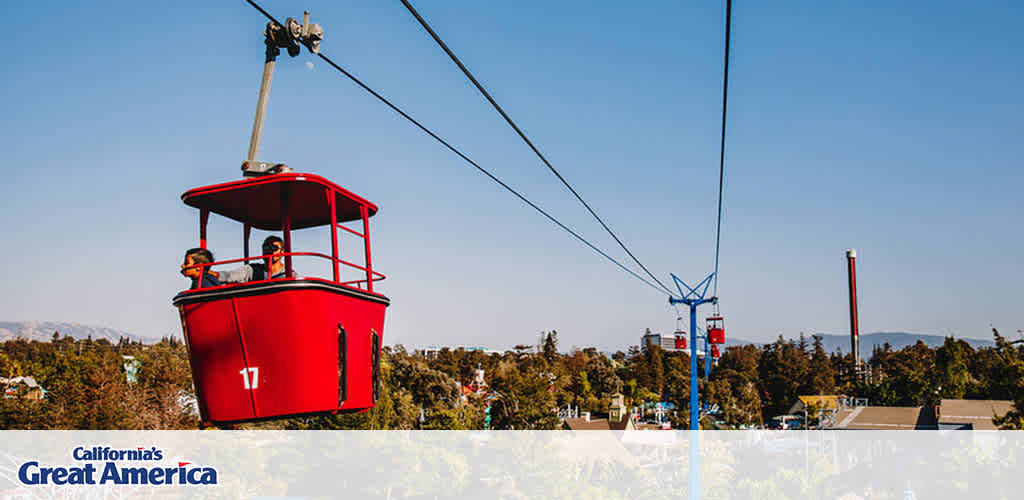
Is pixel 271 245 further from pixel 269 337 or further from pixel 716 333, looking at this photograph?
pixel 716 333

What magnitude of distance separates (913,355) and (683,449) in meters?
60.5

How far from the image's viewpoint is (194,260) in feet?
20.2

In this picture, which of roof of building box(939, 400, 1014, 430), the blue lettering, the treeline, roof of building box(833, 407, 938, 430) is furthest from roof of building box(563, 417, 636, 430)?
the blue lettering

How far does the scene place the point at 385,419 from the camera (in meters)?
60.4

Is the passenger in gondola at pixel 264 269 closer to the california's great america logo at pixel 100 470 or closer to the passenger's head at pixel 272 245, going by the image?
the passenger's head at pixel 272 245

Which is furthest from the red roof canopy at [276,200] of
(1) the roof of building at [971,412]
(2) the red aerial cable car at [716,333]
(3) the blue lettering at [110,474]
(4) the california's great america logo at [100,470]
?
(1) the roof of building at [971,412]

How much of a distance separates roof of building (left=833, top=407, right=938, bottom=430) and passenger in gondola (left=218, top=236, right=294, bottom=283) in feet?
202

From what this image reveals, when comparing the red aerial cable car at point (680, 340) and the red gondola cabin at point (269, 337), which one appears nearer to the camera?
the red gondola cabin at point (269, 337)

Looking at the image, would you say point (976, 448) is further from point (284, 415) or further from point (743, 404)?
point (743, 404)

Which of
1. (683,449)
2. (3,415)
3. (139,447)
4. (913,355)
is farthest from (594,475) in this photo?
(913,355)

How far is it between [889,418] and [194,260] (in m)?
65.9

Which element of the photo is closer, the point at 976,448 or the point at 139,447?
the point at 976,448

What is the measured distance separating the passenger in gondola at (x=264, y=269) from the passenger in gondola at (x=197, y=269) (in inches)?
4.4

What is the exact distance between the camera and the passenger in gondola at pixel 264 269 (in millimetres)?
6305
